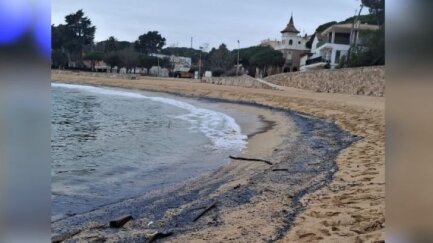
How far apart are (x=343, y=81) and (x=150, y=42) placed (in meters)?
33.4

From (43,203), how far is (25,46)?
346mm

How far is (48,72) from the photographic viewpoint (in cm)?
95

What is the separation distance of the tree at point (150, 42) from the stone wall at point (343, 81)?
20798 mm

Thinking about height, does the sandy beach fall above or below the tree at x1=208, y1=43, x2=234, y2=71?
below

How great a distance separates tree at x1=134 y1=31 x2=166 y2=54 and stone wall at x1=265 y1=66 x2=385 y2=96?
2080 cm

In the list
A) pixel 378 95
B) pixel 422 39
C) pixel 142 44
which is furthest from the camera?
pixel 142 44

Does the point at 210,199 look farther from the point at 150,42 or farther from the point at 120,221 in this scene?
the point at 150,42

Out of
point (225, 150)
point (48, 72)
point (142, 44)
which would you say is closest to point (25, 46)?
point (48, 72)

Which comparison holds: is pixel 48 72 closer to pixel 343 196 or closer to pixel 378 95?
pixel 343 196

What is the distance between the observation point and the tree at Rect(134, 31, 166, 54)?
57.3 meters

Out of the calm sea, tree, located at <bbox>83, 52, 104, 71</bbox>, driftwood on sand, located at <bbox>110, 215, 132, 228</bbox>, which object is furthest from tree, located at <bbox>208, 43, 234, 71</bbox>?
driftwood on sand, located at <bbox>110, 215, 132, 228</bbox>

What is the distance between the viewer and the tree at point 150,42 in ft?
188

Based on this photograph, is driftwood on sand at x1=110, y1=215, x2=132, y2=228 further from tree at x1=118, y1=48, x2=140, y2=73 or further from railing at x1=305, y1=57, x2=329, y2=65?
tree at x1=118, y1=48, x2=140, y2=73

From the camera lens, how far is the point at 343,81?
32.8 m
